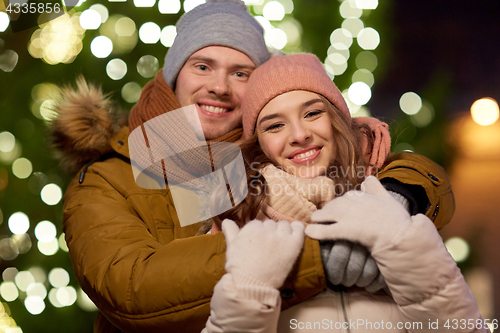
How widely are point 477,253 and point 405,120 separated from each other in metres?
0.91

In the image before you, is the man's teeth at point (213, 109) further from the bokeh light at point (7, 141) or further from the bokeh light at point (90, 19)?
the bokeh light at point (7, 141)

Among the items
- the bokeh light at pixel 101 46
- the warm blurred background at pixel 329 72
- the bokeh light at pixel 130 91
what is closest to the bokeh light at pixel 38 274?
the warm blurred background at pixel 329 72

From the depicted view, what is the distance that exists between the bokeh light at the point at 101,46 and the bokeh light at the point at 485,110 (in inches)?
87.0

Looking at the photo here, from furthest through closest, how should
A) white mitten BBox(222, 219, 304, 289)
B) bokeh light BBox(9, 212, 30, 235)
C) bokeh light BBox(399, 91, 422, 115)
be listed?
bokeh light BBox(9, 212, 30, 235) < bokeh light BBox(399, 91, 422, 115) < white mitten BBox(222, 219, 304, 289)

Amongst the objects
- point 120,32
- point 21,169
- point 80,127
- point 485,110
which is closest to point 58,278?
point 21,169

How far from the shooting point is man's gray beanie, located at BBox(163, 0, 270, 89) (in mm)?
1887

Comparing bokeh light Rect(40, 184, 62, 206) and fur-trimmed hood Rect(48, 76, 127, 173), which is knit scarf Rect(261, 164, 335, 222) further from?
bokeh light Rect(40, 184, 62, 206)

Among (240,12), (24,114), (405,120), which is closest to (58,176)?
(24,114)

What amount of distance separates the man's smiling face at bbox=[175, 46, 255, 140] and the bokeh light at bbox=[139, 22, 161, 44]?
0.66m

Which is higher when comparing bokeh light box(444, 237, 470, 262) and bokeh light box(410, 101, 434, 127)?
bokeh light box(410, 101, 434, 127)

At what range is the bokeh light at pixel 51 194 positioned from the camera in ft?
7.91

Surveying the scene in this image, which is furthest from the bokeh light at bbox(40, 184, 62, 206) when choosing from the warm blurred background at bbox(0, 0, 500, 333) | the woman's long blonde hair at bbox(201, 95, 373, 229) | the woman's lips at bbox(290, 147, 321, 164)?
the woman's lips at bbox(290, 147, 321, 164)

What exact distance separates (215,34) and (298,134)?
2.47 ft

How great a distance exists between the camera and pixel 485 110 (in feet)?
7.93
